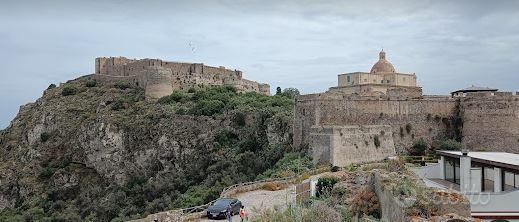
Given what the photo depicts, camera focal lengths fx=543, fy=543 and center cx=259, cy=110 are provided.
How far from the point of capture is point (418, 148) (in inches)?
1347

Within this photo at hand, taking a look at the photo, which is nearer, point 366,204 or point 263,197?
point 366,204

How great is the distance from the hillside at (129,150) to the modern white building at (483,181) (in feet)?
58.3

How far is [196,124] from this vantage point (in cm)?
4556

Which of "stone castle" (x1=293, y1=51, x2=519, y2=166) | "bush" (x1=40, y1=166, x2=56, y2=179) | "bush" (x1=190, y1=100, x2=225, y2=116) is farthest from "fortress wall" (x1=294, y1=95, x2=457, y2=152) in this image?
"bush" (x1=40, y1=166, x2=56, y2=179)

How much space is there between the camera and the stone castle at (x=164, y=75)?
5428cm

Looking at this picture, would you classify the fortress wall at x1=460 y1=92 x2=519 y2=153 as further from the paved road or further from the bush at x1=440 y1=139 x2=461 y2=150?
the paved road

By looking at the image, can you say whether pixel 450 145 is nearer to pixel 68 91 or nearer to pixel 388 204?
pixel 388 204

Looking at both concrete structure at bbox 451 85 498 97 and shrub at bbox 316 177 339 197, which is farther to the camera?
concrete structure at bbox 451 85 498 97

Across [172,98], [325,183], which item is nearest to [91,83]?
[172,98]

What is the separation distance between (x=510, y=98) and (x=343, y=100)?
33.8 ft

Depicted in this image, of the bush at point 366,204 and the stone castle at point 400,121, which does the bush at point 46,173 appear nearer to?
the stone castle at point 400,121

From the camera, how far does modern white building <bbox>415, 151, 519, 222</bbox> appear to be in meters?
12.9

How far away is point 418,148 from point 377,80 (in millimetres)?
15079

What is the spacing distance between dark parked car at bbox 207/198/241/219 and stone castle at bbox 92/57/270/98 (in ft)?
120
